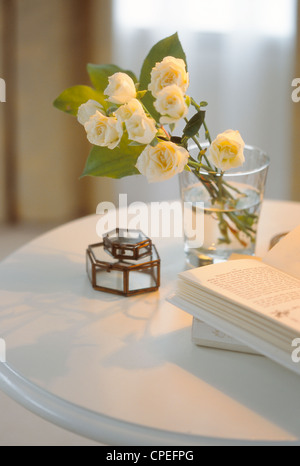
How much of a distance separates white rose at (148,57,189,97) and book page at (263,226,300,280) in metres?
0.25

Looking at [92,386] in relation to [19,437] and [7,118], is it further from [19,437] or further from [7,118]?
[7,118]

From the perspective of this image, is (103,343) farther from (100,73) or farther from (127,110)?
(100,73)

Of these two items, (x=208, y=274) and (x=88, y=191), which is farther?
(x=88, y=191)

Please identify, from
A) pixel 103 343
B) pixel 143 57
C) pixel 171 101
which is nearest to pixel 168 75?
pixel 171 101

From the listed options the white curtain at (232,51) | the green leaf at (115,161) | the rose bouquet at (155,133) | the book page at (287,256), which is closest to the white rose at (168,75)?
the rose bouquet at (155,133)

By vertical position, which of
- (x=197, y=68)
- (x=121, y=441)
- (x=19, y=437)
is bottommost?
(x=19, y=437)

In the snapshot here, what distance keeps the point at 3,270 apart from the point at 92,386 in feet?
1.19

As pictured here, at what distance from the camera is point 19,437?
3.85 feet

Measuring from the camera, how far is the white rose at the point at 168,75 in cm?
68

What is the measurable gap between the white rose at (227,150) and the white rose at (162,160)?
53 mm

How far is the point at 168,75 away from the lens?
682 millimetres

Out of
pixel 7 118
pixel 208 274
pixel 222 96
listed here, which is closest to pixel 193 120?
pixel 208 274

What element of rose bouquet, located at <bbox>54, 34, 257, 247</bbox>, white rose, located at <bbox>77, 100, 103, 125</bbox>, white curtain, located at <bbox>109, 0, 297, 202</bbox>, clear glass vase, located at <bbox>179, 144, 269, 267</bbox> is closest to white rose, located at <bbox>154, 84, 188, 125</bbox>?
rose bouquet, located at <bbox>54, 34, 257, 247</bbox>

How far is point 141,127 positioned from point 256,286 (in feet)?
0.75
